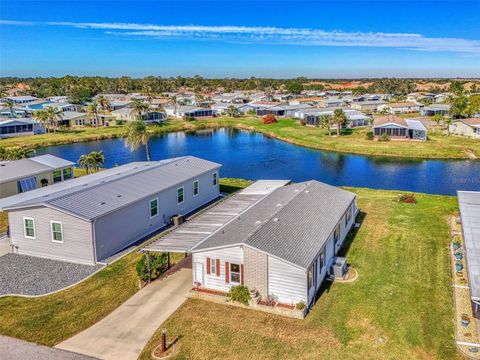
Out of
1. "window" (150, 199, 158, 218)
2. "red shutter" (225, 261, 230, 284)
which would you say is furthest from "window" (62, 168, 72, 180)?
"red shutter" (225, 261, 230, 284)

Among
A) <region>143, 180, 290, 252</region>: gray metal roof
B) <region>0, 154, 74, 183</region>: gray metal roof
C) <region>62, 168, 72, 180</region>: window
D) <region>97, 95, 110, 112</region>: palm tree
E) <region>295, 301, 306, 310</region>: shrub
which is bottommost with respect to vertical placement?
<region>295, 301, 306, 310</region>: shrub

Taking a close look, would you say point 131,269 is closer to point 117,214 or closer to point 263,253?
point 117,214

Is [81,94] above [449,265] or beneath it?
above

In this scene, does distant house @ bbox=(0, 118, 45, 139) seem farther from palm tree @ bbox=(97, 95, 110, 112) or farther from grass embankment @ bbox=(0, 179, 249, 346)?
grass embankment @ bbox=(0, 179, 249, 346)

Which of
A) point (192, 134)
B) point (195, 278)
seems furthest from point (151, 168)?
point (192, 134)

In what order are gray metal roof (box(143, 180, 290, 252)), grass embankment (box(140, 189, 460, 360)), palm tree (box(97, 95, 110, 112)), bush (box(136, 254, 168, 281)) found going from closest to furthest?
1. grass embankment (box(140, 189, 460, 360))
2. bush (box(136, 254, 168, 281))
3. gray metal roof (box(143, 180, 290, 252))
4. palm tree (box(97, 95, 110, 112))

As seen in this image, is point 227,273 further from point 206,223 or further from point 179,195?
point 179,195

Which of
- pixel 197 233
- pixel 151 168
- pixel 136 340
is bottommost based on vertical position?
pixel 136 340
